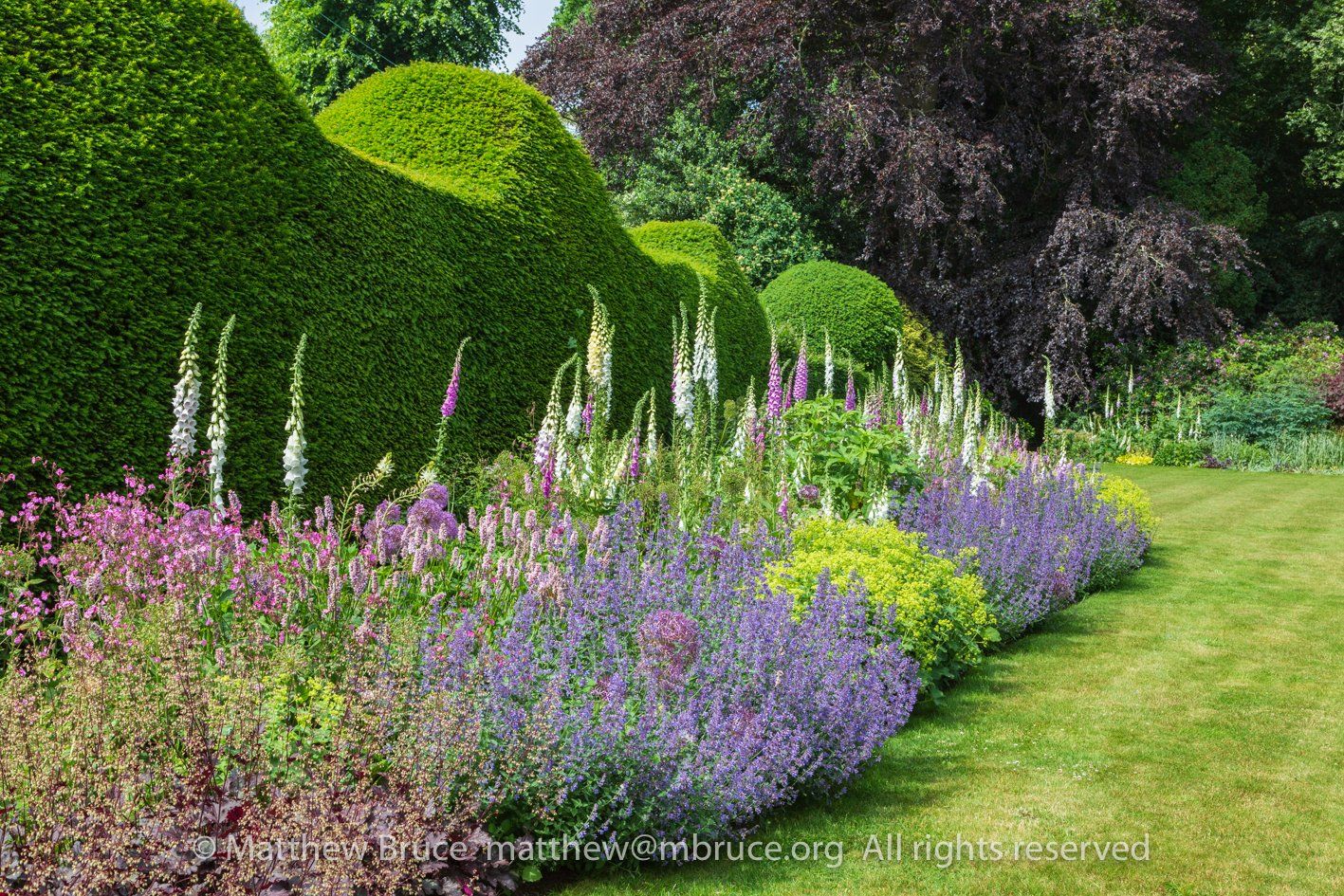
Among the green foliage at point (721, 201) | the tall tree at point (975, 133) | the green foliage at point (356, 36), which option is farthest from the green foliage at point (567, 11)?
the green foliage at point (721, 201)

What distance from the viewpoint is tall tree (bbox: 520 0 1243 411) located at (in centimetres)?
1759

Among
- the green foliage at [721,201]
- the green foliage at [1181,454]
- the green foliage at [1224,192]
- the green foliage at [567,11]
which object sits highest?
the green foliage at [567,11]

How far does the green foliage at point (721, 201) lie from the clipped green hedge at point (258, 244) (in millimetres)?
9571

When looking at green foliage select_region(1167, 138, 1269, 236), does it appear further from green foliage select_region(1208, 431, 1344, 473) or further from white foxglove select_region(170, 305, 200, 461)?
white foxglove select_region(170, 305, 200, 461)

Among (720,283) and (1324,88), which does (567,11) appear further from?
(720,283)

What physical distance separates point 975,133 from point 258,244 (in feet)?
52.1

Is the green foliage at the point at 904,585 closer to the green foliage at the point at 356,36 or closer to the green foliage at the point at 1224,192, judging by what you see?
the green foliage at the point at 1224,192

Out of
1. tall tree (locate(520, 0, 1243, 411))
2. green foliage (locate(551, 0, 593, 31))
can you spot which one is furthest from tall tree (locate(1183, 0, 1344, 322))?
green foliage (locate(551, 0, 593, 31))

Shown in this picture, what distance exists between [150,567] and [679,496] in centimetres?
293

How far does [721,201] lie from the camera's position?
1725 cm

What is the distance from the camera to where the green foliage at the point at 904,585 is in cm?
495

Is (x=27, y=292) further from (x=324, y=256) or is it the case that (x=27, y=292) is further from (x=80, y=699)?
(x=80, y=699)

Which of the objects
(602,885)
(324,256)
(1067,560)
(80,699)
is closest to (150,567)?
(80,699)

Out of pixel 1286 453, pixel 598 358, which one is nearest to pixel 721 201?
pixel 1286 453
